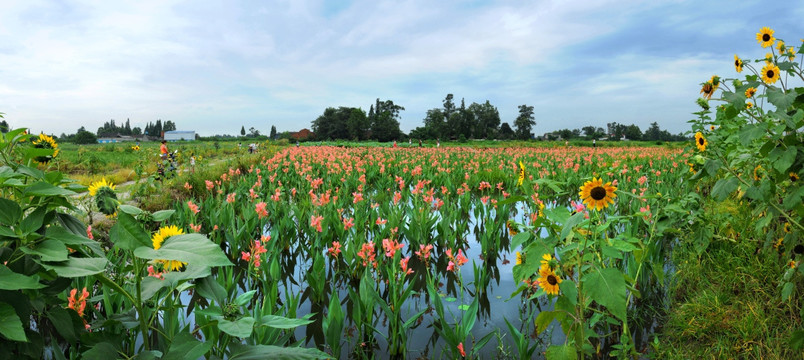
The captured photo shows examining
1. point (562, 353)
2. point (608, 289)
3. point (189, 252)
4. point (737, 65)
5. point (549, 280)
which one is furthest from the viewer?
point (737, 65)

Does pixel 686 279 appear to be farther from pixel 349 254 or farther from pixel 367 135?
pixel 367 135

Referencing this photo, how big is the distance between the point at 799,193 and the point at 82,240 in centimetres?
286

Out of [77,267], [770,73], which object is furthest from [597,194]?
[770,73]

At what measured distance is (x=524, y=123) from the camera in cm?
7738

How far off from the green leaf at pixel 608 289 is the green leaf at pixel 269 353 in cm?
97

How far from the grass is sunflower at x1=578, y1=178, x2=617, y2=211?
1.12 meters

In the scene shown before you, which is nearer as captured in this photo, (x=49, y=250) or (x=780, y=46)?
(x=49, y=250)

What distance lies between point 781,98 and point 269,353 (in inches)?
96.4

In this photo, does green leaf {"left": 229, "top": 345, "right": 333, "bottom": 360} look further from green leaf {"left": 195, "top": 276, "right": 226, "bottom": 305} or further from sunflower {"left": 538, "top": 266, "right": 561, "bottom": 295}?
sunflower {"left": 538, "top": 266, "right": 561, "bottom": 295}

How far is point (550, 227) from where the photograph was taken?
5.79 ft

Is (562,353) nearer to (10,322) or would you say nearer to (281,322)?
(281,322)

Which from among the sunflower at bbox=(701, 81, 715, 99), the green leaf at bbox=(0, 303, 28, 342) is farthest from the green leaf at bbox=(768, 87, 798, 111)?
the green leaf at bbox=(0, 303, 28, 342)

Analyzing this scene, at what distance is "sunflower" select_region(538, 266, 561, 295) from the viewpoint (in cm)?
167

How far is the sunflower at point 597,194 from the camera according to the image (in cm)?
155
